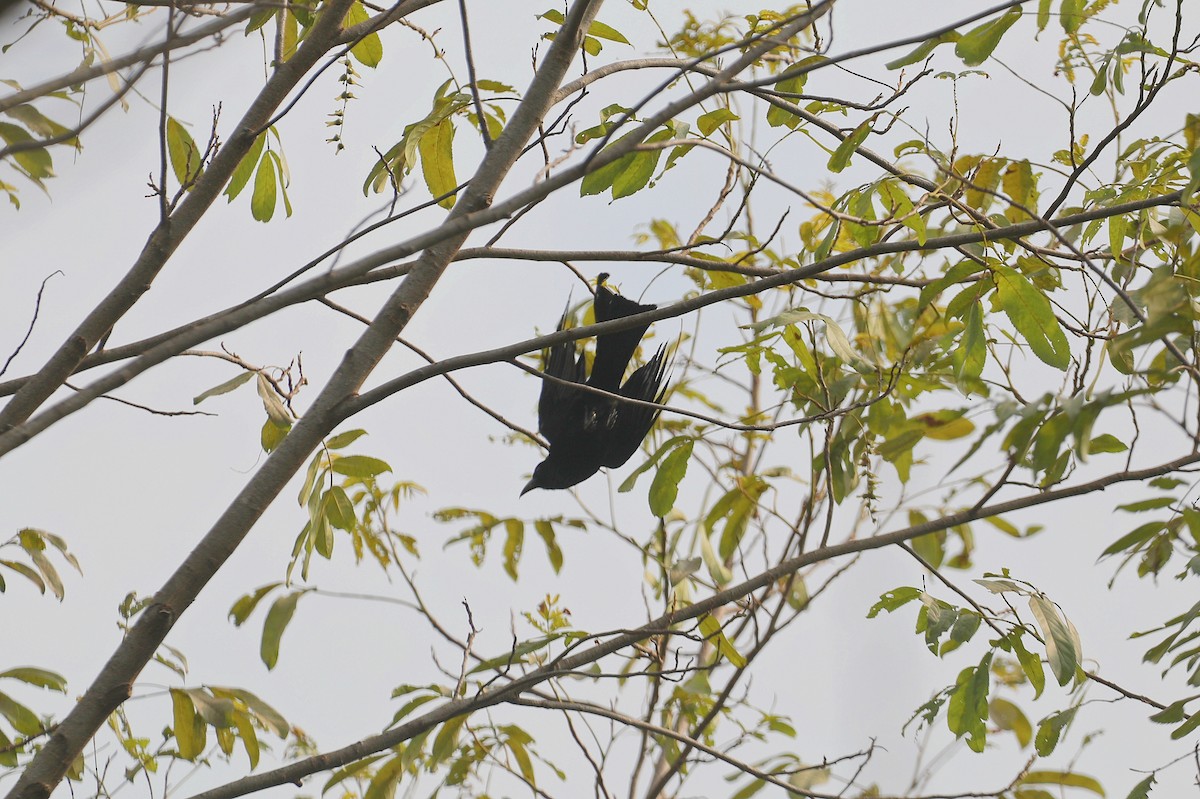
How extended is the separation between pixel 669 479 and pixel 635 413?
0.43m

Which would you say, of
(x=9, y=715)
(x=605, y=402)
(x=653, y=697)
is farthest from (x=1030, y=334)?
(x=9, y=715)

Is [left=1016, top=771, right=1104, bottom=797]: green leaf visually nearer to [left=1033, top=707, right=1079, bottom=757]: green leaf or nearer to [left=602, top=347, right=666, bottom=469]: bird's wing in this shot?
[left=1033, top=707, right=1079, bottom=757]: green leaf

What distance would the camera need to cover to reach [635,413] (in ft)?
8.52

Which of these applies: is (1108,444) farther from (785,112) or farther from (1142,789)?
(785,112)

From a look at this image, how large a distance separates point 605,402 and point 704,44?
0.94 metres

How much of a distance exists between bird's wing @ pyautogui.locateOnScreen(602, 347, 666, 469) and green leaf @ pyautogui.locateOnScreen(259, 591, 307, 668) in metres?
A: 0.84

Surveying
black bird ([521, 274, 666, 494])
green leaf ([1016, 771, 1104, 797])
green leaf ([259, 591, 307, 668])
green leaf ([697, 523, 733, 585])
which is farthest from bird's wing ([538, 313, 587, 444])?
green leaf ([1016, 771, 1104, 797])

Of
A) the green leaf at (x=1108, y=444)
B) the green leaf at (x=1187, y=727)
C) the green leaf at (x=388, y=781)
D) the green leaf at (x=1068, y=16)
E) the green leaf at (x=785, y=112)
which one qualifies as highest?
the green leaf at (x=785, y=112)

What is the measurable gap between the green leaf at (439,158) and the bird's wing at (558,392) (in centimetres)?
63

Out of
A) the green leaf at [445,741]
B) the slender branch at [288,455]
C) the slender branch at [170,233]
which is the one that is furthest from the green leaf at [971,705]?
the slender branch at [170,233]

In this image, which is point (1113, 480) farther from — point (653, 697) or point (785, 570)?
point (653, 697)

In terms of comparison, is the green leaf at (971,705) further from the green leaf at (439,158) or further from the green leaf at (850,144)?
the green leaf at (439,158)

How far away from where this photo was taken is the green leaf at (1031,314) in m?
1.81

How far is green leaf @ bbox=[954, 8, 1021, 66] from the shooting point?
5.57 feet
